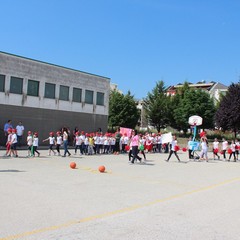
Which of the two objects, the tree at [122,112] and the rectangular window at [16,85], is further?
the tree at [122,112]

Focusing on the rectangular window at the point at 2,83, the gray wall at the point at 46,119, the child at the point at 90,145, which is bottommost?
the child at the point at 90,145

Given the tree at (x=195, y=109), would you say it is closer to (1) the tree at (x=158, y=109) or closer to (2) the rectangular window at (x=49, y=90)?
(1) the tree at (x=158, y=109)

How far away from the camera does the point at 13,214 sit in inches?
281

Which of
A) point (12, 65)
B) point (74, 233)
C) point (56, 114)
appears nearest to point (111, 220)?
point (74, 233)

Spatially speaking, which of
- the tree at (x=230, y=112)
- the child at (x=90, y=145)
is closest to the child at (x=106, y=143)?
the child at (x=90, y=145)

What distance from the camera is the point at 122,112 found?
55.7m

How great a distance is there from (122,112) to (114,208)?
47602 mm

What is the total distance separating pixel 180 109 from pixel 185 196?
159ft

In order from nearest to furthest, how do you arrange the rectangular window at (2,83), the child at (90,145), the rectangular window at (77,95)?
the child at (90,145), the rectangular window at (2,83), the rectangular window at (77,95)

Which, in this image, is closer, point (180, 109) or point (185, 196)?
point (185, 196)

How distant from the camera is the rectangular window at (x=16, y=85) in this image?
29781mm

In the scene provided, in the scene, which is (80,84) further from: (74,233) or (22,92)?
(74,233)

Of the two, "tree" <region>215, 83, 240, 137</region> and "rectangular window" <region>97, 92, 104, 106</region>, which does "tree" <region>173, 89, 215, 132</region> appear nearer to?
"tree" <region>215, 83, 240, 137</region>

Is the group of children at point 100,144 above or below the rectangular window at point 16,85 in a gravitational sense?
below
